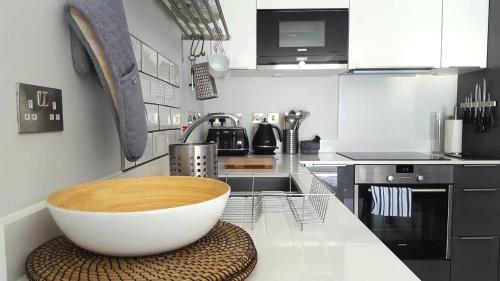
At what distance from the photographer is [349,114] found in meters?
2.45

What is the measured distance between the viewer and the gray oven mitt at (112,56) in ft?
2.04

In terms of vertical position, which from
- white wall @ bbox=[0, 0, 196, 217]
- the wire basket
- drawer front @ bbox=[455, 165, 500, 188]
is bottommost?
drawer front @ bbox=[455, 165, 500, 188]

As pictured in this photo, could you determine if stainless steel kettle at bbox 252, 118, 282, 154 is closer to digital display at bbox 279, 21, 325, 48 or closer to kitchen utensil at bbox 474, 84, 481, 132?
digital display at bbox 279, 21, 325, 48

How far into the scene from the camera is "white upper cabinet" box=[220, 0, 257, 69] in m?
2.04

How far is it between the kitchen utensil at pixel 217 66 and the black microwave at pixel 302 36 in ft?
1.37

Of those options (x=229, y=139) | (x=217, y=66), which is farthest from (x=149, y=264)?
(x=229, y=139)

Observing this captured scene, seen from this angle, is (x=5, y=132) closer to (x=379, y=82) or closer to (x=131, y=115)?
(x=131, y=115)

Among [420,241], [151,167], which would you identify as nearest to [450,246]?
[420,241]

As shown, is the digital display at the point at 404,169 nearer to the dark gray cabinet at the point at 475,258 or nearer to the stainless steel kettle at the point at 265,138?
the dark gray cabinet at the point at 475,258

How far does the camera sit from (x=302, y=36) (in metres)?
2.10

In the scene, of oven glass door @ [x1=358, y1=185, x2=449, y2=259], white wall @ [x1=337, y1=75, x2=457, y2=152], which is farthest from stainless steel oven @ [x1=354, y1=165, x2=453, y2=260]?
white wall @ [x1=337, y1=75, x2=457, y2=152]

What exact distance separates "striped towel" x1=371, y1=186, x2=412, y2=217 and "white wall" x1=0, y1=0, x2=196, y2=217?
1561 mm

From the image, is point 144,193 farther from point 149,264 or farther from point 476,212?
point 476,212

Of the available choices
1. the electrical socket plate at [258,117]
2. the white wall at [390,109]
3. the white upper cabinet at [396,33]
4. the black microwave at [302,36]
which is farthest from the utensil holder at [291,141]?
the white upper cabinet at [396,33]
